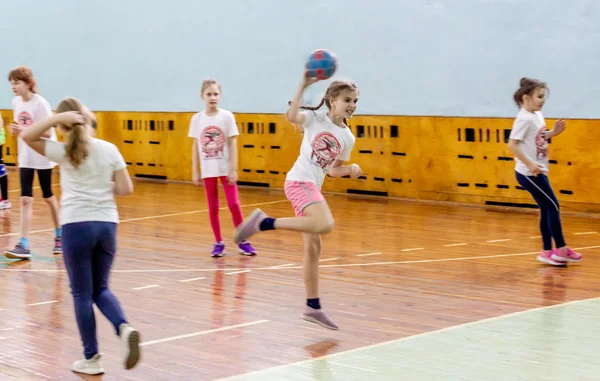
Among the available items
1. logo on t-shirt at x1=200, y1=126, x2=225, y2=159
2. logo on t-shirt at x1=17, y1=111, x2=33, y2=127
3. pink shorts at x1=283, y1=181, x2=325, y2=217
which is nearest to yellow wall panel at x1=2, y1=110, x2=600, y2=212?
logo on t-shirt at x1=200, y1=126, x2=225, y2=159

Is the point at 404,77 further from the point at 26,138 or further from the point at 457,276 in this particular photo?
the point at 26,138

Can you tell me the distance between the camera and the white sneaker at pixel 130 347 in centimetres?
425

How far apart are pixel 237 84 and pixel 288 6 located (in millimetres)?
Result: 1494

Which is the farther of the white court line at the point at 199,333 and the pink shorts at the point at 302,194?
the pink shorts at the point at 302,194

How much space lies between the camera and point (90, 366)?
447 cm

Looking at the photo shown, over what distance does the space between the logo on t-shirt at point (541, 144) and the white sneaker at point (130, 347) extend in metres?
4.28

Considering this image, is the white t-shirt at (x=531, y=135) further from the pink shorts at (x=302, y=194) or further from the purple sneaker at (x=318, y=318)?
the purple sneaker at (x=318, y=318)

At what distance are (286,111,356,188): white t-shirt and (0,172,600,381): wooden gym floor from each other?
923mm

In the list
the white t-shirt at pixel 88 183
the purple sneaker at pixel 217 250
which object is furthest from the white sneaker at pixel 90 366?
the purple sneaker at pixel 217 250

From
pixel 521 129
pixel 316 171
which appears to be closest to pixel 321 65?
pixel 316 171

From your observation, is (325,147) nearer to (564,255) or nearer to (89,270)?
(89,270)

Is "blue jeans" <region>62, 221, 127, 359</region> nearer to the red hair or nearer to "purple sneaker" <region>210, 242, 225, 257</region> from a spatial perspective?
"purple sneaker" <region>210, 242, 225, 257</region>

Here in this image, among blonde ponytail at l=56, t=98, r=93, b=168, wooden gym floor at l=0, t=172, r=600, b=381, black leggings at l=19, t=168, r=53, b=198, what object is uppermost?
blonde ponytail at l=56, t=98, r=93, b=168

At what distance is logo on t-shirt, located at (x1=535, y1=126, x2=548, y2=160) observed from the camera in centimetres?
741
